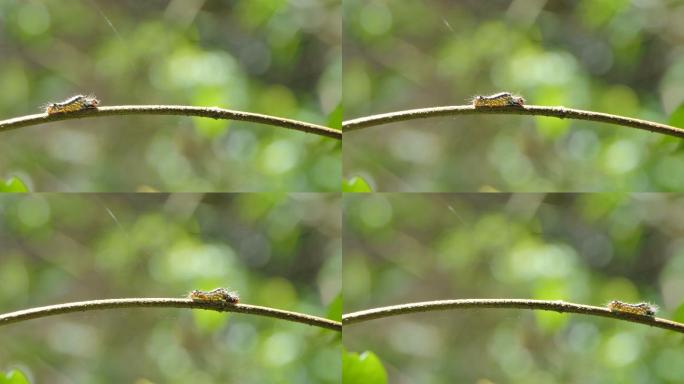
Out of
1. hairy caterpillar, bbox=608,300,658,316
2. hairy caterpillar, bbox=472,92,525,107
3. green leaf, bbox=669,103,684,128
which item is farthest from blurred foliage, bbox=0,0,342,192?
green leaf, bbox=669,103,684,128

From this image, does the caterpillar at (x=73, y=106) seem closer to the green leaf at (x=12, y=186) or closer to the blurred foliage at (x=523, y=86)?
the green leaf at (x=12, y=186)

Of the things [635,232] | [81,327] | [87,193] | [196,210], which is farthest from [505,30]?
[81,327]

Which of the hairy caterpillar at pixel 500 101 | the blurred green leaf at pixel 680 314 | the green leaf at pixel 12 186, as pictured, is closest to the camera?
the hairy caterpillar at pixel 500 101

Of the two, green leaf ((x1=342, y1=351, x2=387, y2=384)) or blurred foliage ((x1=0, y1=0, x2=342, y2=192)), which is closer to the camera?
green leaf ((x1=342, y1=351, x2=387, y2=384))

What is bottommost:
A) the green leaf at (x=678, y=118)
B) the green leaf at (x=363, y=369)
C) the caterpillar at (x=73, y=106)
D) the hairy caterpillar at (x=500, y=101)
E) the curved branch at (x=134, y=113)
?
the green leaf at (x=363, y=369)

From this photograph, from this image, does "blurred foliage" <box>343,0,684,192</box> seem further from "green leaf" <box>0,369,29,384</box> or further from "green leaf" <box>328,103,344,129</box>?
"green leaf" <box>0,369,29,384</box>

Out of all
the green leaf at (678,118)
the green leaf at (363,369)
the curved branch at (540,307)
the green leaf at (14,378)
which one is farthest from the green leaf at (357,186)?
the green leaf at (14,378)
